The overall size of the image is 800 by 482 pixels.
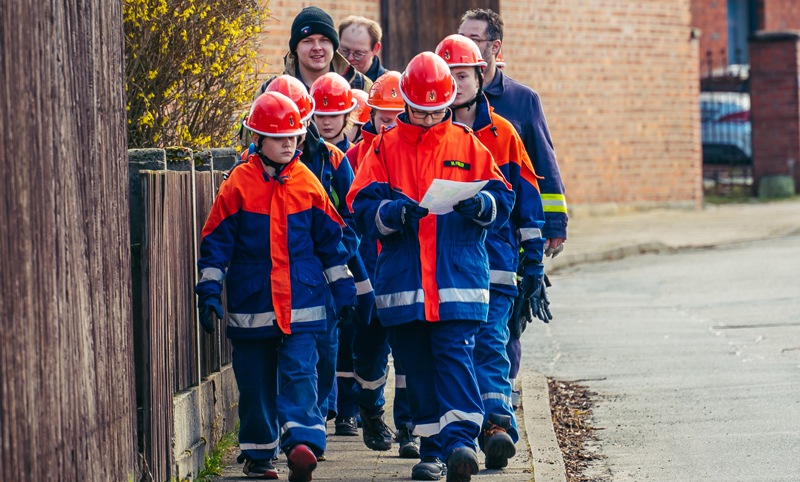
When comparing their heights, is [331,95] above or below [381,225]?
above

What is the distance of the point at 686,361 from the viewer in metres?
7.88

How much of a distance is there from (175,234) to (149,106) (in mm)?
1122

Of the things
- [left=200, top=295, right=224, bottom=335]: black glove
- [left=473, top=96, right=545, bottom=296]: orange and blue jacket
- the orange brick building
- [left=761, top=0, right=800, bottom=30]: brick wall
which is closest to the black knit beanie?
[left=473, top=96, right=545, bottom=296]: orange and blue jacket

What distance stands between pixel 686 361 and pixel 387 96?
3113 millimetres

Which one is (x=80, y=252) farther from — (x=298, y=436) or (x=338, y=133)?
(x=338, y=133)

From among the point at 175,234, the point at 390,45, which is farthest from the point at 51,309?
the point at 390,45

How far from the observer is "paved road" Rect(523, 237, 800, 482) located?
5.54m

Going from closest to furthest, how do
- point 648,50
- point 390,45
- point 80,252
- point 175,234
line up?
point 80,252, point 175,234, point 390,45, point 648,50

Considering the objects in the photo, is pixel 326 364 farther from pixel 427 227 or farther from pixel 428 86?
pixel 428 86

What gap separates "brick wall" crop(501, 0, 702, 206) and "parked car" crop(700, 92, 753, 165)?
13.9 ft

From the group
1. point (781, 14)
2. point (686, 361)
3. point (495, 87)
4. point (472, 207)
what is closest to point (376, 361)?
point (472, 207)

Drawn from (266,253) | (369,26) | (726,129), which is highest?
(726,129)

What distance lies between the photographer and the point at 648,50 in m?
18.9

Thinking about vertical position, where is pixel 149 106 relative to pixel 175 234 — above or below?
above
